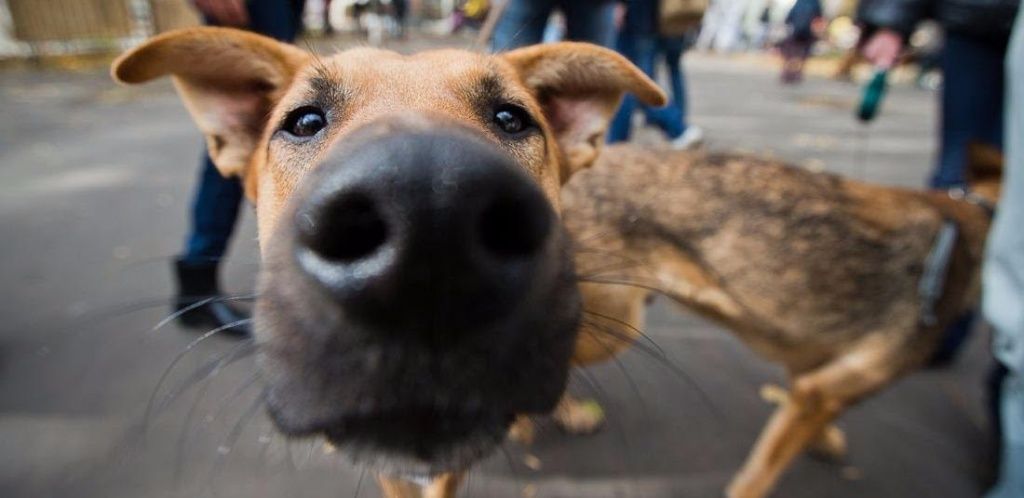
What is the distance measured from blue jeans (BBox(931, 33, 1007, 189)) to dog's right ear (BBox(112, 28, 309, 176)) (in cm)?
358

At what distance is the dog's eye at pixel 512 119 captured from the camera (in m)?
1.72

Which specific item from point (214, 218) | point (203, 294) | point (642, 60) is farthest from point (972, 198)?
point (203, 294)

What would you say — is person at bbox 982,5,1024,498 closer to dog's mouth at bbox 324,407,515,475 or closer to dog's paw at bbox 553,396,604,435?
dog's paw at bbox 553,396,604,435

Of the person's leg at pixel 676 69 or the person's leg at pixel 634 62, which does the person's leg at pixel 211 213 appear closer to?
the person's leg at pixel 634 62

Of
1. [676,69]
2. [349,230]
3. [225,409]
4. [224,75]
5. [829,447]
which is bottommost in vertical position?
[225,409]

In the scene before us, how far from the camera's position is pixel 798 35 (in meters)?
15.3

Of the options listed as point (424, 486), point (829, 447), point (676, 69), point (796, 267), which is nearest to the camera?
point (424, 486)

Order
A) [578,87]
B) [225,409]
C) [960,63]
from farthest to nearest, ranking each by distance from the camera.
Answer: [960,63], [225,409], [578,87]

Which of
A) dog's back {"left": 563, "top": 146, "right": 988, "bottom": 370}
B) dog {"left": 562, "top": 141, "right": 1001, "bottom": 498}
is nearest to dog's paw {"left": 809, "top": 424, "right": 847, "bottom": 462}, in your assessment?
dog {"left": 562, "top": 141, "right": 1001, "bottom": 498}

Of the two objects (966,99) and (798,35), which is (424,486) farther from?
(798,35)

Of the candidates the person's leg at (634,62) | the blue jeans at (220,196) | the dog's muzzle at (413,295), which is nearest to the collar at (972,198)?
the person's leg at (634,62)

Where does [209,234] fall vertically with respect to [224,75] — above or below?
below

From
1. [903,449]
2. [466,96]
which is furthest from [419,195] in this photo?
[903,449]

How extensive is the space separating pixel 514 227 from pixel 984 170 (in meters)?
3.48
